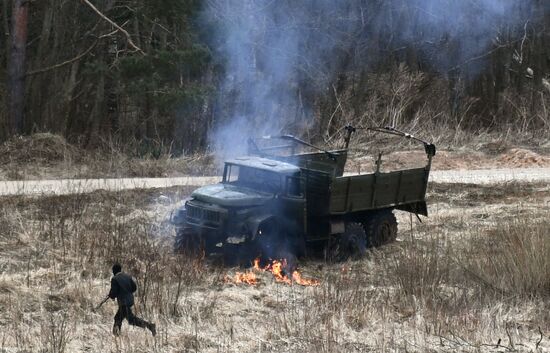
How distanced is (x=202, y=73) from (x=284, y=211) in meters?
15.8

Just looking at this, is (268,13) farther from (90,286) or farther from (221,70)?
(90,286)

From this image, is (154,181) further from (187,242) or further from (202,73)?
(187,242)

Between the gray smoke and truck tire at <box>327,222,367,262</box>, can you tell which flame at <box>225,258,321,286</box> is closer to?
truck tire at <box>327,222,367,262</box>

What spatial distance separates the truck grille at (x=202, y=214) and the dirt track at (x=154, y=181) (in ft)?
18.1

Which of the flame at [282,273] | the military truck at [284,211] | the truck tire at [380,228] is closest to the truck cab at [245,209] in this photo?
the military truck at [284,211]

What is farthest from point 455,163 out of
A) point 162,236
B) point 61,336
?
point 61,336

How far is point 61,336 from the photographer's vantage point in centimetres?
832

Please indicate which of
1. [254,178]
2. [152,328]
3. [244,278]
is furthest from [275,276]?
[152,328]

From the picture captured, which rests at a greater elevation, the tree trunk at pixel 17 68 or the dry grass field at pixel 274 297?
the tree trunk at pixel 17 68

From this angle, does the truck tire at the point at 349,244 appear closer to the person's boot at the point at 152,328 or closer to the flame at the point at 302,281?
the flame at the point at 302,281

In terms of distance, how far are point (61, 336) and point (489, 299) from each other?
544 centimetres

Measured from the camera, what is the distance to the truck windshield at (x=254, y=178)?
1322 centimetres

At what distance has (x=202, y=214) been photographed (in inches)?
502

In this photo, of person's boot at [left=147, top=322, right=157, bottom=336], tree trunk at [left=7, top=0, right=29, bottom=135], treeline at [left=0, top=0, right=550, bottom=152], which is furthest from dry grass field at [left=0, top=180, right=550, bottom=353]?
treeline at [left=0, top=0, right=550, bottom=152]
